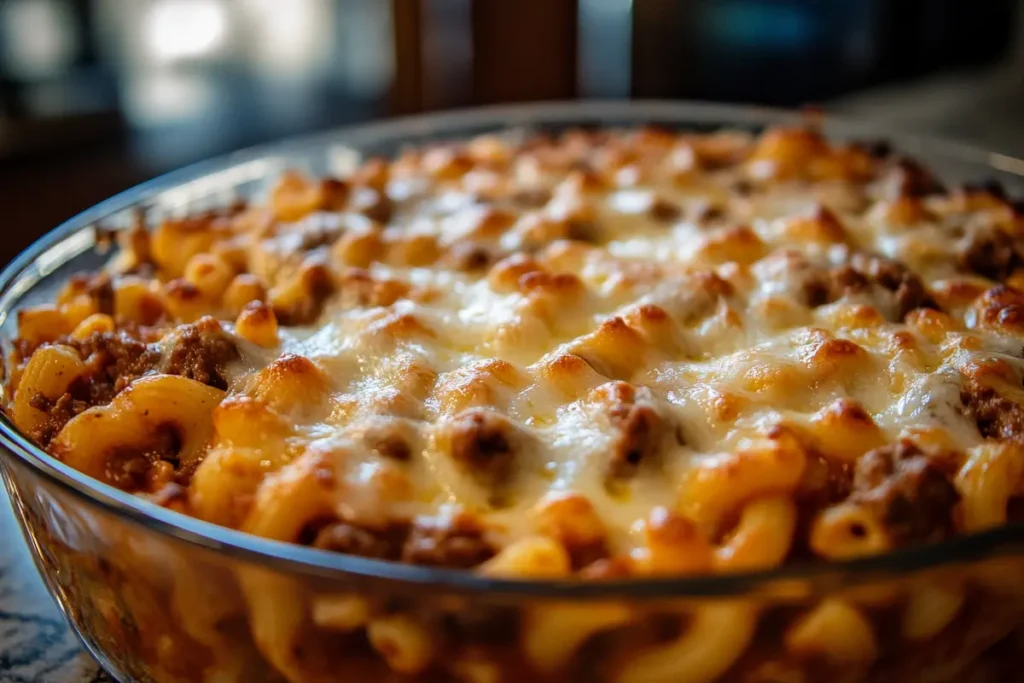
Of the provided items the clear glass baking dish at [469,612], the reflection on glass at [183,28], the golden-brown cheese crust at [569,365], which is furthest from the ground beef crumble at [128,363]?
the reflection on glass at [183,28]

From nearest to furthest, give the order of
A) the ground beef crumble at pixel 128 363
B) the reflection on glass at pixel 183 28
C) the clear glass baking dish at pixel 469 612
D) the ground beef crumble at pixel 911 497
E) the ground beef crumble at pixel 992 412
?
the clear glass baking dish at pixel 469 612, the ground beef crumble at pixel 911 497, the ground beef crumble at pixel 992 412, the ground beef crumble at pixel 128 363, the reflection on glass at pixel 183 28

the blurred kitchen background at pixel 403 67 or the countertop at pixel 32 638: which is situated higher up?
the blurred kitchen background at pixel 403 67

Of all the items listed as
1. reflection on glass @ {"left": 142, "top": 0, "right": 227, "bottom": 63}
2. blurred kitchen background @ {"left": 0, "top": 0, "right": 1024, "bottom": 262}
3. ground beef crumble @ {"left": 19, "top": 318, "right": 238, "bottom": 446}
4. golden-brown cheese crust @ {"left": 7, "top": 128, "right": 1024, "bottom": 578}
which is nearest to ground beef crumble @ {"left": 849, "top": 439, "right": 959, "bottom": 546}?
golden-brown cheese crust @ {"left": 7, "top": 128, "right": 1024, "bottom": 578}

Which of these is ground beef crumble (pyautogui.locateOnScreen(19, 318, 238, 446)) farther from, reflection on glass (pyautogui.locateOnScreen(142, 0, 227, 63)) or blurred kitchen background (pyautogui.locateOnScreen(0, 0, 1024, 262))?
reflection on glass (pyautogui.locateOnScreen(142, 0, 227, 63))

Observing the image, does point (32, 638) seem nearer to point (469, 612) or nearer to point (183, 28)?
point (469, 612)

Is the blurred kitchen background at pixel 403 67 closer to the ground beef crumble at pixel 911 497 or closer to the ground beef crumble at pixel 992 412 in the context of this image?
the ground beef crumble at pixel 992 412
